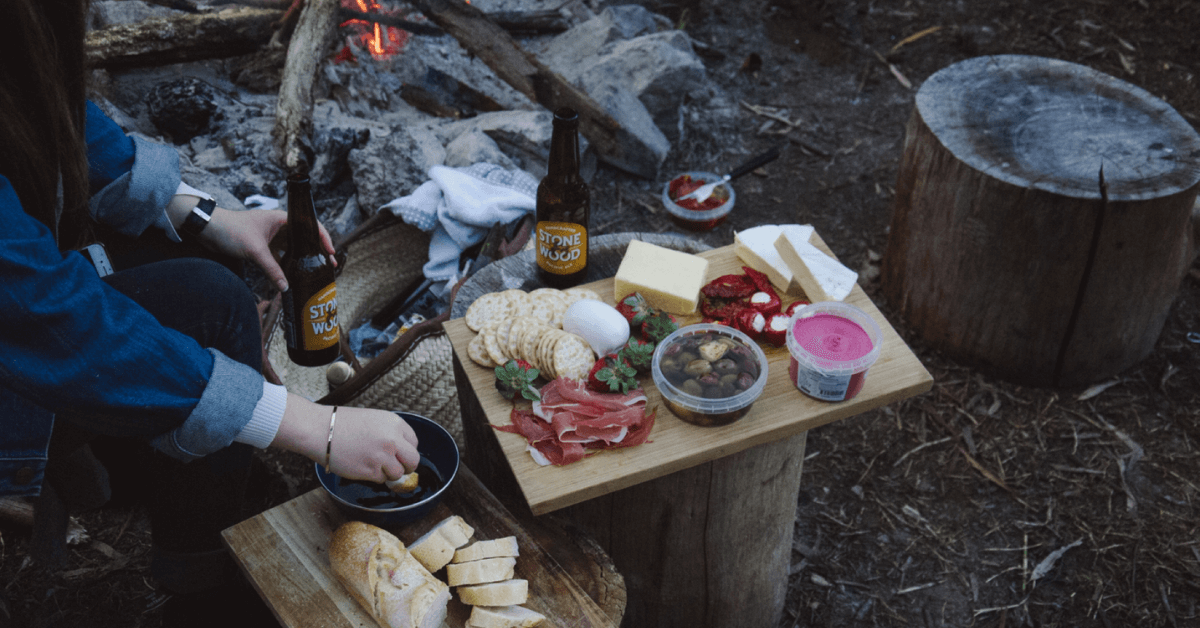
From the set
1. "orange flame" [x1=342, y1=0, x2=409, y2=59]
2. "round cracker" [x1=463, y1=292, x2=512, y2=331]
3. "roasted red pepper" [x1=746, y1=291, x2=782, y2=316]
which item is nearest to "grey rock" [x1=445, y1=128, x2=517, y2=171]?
"orange flame" [x1=342, y1=0, x2=409, y2=59]

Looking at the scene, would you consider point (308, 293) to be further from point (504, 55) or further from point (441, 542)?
point (504, 55)

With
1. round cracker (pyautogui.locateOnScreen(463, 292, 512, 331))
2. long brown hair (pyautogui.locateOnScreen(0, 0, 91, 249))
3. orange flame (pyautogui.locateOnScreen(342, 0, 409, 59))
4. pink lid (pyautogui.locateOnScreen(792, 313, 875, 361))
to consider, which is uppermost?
long brown hair (pyautogui.locateOnScreen(0, 0, 91, 249))

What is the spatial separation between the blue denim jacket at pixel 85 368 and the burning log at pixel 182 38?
10.1 ft

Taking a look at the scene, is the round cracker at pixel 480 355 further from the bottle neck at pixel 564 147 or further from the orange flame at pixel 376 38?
the orange flame at pixel 376 38

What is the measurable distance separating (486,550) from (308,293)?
1032 mm

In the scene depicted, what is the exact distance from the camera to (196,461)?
7.79ft

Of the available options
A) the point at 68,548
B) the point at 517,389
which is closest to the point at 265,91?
the point at 68,548

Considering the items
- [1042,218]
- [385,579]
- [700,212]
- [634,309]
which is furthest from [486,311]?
[700,212]

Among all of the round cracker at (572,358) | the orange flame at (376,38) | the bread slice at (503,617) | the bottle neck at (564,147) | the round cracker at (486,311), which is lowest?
the bread slice at (503,617)

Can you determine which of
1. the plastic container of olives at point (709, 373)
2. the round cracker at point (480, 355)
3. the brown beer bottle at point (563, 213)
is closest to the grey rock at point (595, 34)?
the brown beer bottle at point (563, 213)

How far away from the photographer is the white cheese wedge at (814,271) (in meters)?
2.38

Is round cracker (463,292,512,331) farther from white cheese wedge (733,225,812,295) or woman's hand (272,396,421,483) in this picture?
white cheese wedge (733,225,812,295)

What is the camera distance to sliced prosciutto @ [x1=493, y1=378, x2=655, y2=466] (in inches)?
78.8

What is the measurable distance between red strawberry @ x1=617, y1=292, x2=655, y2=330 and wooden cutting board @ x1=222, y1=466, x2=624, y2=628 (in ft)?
2.08
